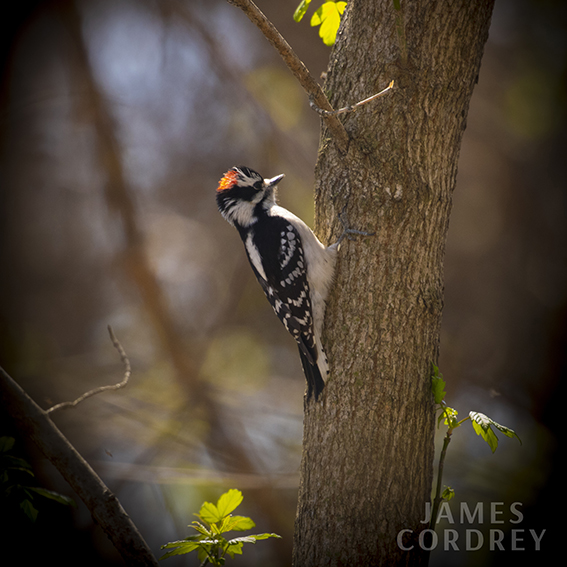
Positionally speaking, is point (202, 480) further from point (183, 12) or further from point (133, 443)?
point (183, 12)

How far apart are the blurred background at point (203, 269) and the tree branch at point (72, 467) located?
295 centimetres

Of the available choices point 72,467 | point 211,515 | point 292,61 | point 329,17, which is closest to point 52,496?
point 72,467

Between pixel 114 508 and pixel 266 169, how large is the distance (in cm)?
391

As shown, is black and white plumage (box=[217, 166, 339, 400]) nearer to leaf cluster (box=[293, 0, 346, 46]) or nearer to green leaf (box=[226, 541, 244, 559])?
green leaf (box=[226, 541, 244, 559])

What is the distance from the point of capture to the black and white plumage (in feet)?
6.27

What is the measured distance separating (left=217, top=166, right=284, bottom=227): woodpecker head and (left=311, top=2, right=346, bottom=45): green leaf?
0.86m

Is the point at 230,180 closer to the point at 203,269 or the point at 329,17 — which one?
the point at 329,17

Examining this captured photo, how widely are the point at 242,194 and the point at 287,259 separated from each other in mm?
592

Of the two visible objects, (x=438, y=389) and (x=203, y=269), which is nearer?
(x=438, y=389)

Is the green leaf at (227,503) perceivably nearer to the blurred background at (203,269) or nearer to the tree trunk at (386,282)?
the tree trunk at (386,282)

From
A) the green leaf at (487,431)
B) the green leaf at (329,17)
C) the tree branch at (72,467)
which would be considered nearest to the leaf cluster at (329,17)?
the green leaf at (329,17)

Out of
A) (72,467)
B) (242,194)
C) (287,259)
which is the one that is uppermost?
(242,194)


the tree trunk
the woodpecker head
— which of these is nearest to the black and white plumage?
the woodpecker head

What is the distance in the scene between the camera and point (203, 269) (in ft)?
16.4
